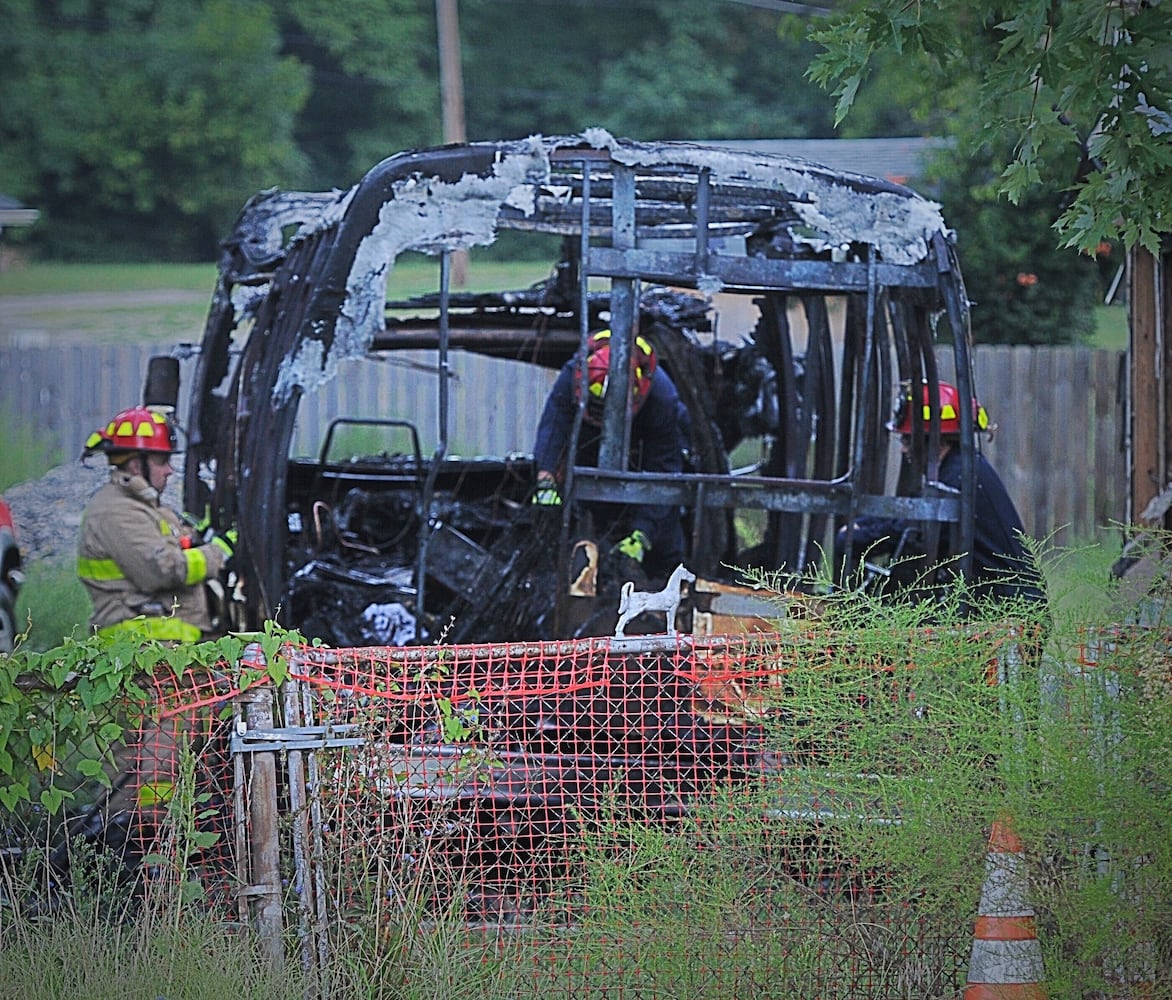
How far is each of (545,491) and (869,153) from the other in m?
15.0

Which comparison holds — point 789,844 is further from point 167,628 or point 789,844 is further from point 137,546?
point 137,546

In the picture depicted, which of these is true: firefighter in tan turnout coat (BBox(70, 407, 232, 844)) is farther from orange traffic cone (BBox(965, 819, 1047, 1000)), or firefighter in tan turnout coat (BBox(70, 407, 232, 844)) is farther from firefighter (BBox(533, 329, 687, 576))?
orange traffic cone (BBox(965, 819, 1047, 1000))

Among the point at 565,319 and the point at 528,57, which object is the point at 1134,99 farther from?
the point at 528,57

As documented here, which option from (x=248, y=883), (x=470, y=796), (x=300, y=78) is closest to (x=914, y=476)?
(x=470, y=796)

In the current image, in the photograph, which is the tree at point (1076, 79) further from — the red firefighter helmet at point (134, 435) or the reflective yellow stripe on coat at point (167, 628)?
the red firefighter helmet at point (134, 435)

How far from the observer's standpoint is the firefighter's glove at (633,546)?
6.80m

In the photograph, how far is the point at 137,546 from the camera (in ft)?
21.0

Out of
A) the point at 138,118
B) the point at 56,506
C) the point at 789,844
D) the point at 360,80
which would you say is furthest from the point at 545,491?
the point at 360,80

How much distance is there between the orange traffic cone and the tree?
1.79 m

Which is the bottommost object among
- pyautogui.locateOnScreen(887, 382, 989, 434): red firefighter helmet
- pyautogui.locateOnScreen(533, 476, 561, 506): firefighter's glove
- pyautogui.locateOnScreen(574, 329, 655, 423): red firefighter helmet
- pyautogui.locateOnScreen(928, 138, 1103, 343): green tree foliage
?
pyautogui.locateOnScreen(533, 476, 561, 506): firefighter's glove

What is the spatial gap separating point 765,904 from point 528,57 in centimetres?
3216

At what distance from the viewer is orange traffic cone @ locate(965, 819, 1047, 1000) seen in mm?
3816

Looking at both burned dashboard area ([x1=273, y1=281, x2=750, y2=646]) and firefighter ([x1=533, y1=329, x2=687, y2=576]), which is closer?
burned dashboard area ([x1=273, y1=281, x2=750, y2=646])

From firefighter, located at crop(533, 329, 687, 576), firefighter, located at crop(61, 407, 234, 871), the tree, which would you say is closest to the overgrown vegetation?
the tree
